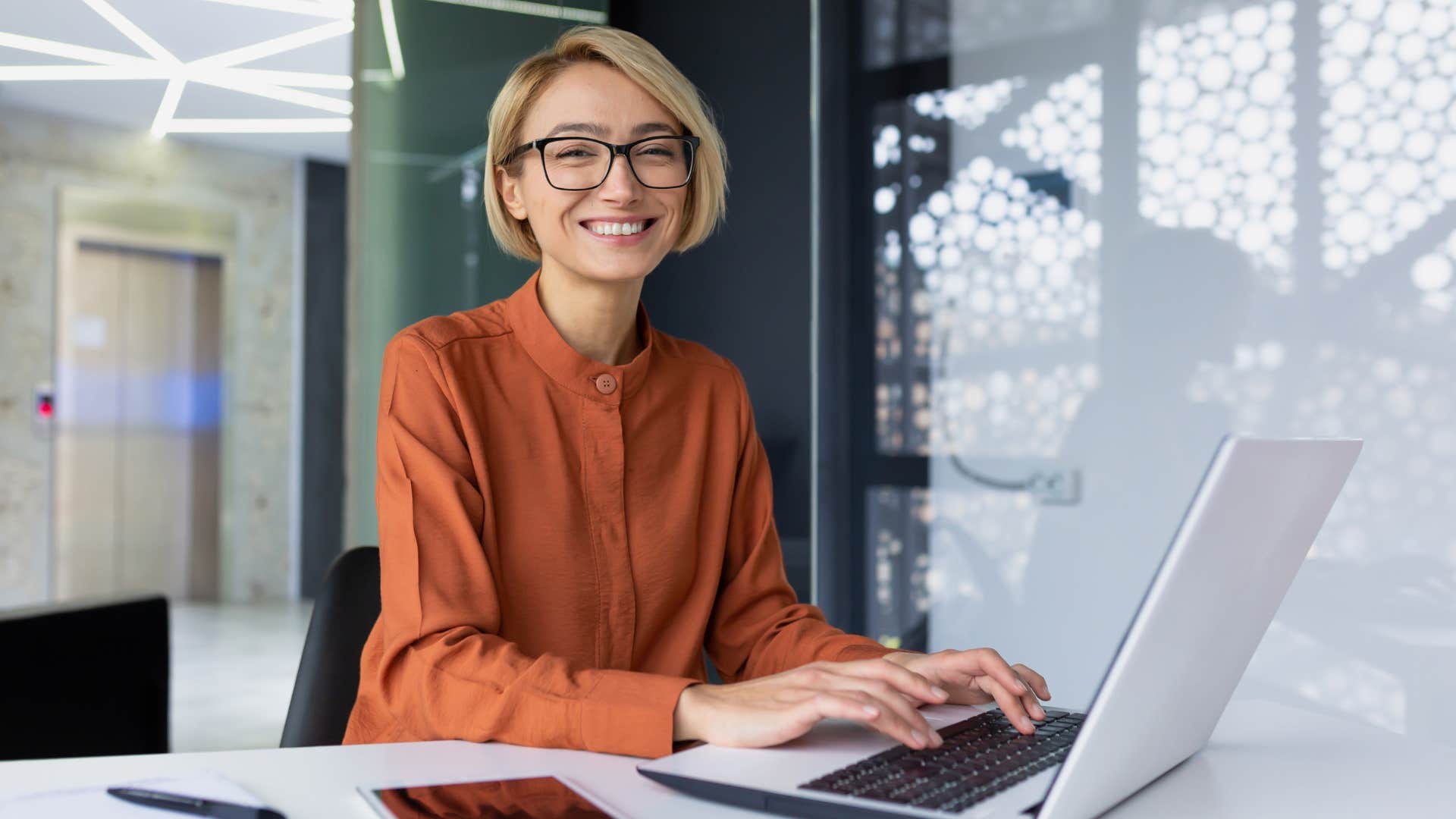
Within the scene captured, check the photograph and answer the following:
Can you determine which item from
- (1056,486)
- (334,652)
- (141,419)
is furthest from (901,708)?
(141,419)

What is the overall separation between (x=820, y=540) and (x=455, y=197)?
4.64ft

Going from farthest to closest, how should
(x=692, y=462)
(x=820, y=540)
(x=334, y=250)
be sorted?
(x=334, y=250) → (x=820, y=540) → (x=692, y=462)

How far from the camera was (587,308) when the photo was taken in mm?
1424

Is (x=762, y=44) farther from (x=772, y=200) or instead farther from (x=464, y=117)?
(x=464, y=117)

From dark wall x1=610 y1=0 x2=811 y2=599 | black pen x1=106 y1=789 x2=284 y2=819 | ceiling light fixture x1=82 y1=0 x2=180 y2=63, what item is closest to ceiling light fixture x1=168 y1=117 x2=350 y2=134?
ceiling light fixture x1=82 y1=0 x2=180 y2=63

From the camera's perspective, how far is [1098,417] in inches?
120

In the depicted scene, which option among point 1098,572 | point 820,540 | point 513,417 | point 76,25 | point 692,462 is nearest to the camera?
point 513,417

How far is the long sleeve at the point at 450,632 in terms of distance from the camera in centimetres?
96

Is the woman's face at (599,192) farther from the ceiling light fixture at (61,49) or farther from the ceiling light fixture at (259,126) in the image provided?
the ceiling light fixture at (259,126)

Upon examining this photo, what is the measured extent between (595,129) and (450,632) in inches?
24.1

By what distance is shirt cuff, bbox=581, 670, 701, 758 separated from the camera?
3.08 ft

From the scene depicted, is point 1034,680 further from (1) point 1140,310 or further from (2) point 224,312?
(2) point 224,312

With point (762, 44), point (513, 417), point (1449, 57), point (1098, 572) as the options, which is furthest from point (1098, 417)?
point (513, 417)

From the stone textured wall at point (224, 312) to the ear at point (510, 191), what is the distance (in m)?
1.78
